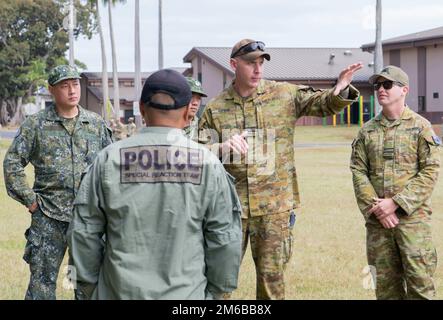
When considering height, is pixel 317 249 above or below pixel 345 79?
below

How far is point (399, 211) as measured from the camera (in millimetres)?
6207

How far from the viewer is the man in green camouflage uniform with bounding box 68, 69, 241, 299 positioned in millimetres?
3764

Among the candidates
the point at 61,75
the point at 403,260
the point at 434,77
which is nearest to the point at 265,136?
the point at 403,260

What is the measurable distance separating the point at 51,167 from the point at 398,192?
109 inches

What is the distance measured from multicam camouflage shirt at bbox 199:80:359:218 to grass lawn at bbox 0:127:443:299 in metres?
1.96

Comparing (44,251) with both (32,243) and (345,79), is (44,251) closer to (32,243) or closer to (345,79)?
(32,243)

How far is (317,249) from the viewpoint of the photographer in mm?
10195

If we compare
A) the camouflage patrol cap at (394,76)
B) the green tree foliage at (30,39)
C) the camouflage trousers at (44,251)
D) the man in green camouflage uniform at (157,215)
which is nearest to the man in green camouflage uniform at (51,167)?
the camouflage trousers at (44,251)

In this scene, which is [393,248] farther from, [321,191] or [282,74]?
[282,74]

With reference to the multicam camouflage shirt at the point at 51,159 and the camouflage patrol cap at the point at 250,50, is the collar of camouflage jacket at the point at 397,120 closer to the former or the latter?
the camouflage patrol cap at the point at 250,50

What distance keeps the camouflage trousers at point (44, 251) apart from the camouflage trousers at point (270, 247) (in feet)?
5.29

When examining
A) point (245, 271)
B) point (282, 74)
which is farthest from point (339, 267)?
point (282, 74)

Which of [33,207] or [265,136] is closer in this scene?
[265,136]

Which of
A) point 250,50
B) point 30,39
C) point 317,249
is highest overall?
point 30,39
